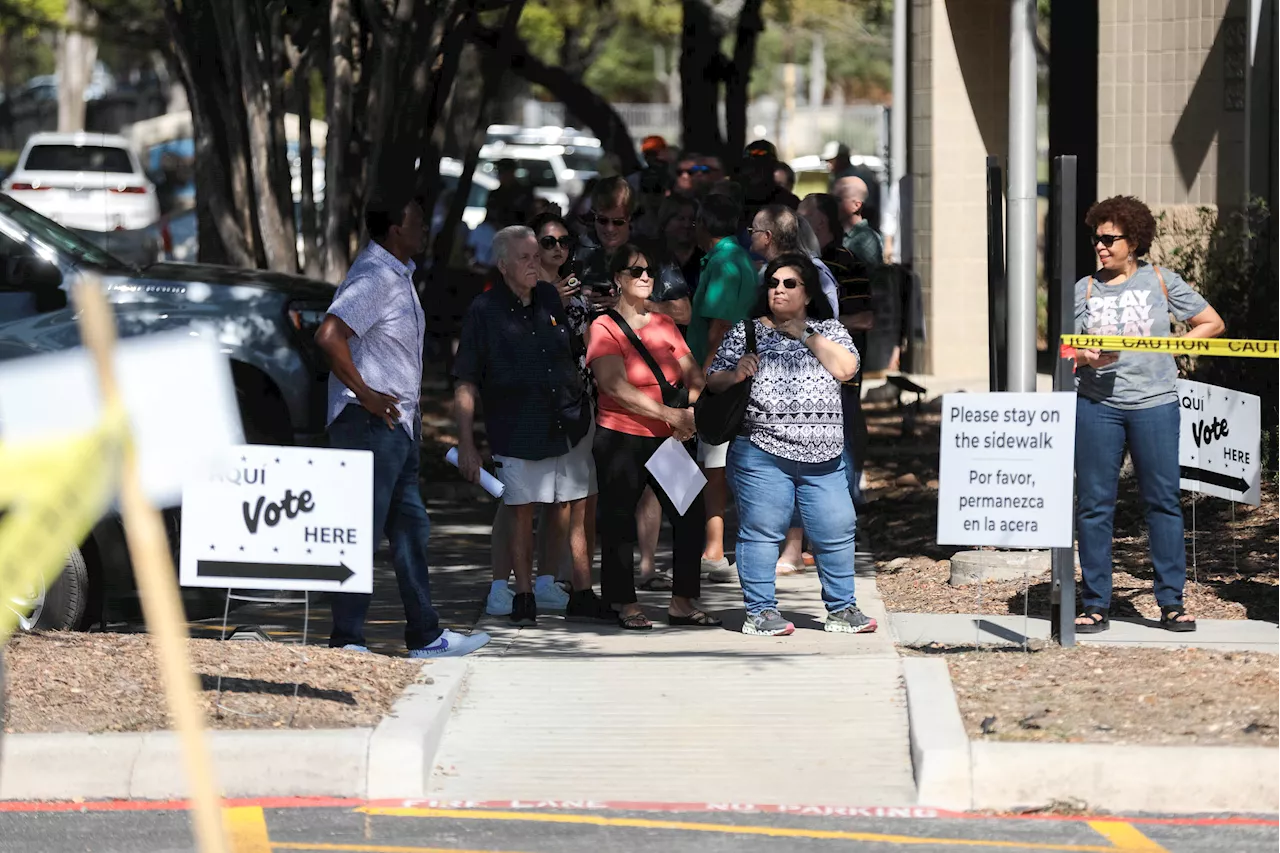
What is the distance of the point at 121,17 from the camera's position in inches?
1465

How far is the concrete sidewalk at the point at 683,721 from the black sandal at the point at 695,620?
0.61 feet

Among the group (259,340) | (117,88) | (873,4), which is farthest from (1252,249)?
(117,88)

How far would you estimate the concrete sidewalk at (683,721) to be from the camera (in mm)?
6648

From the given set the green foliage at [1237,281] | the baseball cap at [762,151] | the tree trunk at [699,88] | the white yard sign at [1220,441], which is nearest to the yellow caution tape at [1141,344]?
the white yard sign at [1220,441]

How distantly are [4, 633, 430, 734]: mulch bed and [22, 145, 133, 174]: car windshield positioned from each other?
2719 cm

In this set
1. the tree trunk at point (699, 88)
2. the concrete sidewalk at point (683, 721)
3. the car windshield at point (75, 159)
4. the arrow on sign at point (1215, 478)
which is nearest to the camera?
the concrete sidewalk at point (683, 721)

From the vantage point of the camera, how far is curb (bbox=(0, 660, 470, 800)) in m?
6.54

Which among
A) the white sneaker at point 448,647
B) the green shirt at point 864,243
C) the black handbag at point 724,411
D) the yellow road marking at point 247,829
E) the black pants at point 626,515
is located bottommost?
the yellow road marking at point 247,829

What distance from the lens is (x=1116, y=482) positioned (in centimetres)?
857

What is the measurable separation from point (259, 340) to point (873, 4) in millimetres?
30630

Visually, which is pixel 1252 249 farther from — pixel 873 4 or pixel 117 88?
pixel 117 88

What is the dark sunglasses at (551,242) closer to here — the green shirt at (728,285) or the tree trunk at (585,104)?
the green shirt at (728,285)

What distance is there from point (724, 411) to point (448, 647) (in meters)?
1.52

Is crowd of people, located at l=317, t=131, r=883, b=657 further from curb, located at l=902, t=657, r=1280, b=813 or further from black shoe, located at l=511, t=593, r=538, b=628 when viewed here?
curb, located at l=902, t=657, r=1280, b=813
